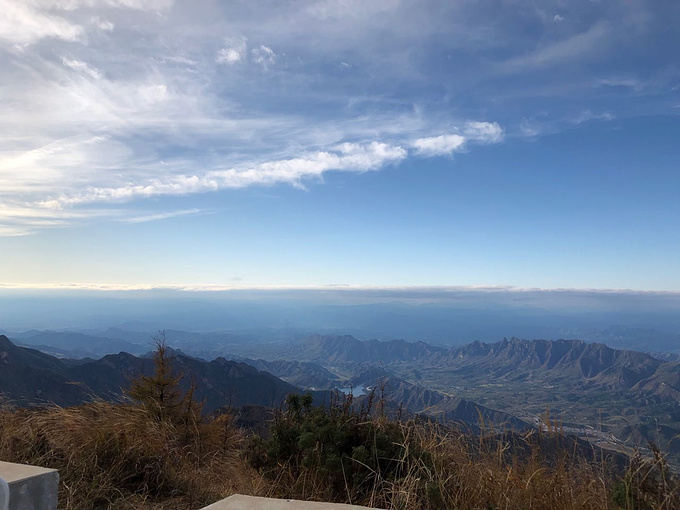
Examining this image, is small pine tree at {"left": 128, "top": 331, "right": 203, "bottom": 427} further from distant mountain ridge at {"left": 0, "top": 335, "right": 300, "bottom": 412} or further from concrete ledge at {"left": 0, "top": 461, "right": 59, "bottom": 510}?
distant mountain ridge at {"left": 0, "top": 335, "right": 300, "bottom": 412}

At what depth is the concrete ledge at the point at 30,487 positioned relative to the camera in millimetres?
2614

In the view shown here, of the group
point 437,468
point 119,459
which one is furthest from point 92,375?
point 437,468

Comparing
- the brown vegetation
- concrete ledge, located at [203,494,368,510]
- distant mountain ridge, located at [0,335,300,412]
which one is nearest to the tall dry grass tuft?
the brown vegetation

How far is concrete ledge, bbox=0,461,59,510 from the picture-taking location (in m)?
2.61

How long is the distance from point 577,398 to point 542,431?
190502 mm

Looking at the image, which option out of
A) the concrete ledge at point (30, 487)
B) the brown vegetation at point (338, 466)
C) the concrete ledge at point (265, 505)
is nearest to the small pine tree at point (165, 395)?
the brown vegetation at point (338, 466)

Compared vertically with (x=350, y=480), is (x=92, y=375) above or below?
below

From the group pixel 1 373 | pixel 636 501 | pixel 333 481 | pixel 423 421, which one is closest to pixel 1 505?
pixel 333 481

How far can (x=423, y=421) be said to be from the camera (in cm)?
447

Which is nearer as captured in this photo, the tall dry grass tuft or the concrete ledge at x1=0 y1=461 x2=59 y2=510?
the concrete ledge at x1=0 y1=461 x2=59 y2=510

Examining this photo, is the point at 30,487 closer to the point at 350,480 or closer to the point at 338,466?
the point at 338,466

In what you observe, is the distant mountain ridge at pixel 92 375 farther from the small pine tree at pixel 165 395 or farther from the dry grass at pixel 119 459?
the dry grass at pixel 119 459

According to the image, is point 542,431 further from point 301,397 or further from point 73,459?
point 73,459

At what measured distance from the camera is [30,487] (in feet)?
8.84
